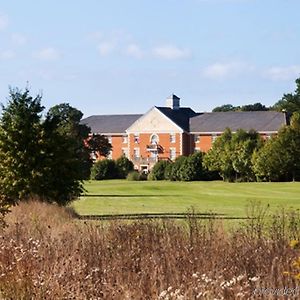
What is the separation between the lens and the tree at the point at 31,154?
30.1m

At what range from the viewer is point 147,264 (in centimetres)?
1063

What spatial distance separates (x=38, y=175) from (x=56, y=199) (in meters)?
1.25

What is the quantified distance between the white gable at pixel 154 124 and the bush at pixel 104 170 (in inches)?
624

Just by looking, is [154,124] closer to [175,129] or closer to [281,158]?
[175,129]

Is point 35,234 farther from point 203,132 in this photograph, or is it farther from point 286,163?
point 203,132

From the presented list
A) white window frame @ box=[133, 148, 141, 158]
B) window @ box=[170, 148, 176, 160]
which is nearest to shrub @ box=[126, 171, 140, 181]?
window @ box=[170, 148, 176, 160]

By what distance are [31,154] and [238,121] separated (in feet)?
284

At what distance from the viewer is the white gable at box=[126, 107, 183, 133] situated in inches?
4604

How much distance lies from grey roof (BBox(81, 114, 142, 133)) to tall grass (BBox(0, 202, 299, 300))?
366ft

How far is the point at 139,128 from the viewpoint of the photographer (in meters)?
121

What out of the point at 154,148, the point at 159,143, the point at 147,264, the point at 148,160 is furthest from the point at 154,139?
the point at 147,264

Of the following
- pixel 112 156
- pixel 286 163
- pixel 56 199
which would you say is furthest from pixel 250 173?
pixel 56 199

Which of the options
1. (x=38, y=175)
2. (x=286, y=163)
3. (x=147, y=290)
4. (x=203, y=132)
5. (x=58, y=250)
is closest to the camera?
(x=147, y=290)

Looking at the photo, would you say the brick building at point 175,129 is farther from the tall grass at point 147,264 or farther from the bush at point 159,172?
the tall grass at point 147,264
